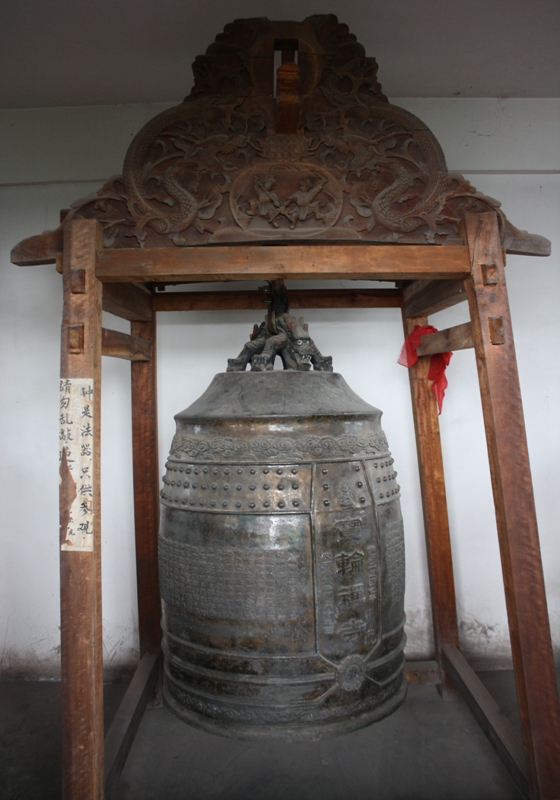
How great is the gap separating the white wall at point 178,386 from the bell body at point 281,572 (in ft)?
2.57

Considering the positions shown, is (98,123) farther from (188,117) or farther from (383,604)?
(383,604)

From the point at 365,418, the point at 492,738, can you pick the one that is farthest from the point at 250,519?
the point at 492,738

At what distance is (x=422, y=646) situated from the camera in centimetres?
248

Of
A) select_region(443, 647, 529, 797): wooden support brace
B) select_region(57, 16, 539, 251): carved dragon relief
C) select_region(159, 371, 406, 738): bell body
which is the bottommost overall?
select_region(443, 647, 529, 797): wooden support brace

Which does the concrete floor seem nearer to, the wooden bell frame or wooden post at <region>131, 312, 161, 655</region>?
the wooden bell frame

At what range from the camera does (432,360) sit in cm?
227

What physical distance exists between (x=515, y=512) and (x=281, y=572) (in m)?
0.74

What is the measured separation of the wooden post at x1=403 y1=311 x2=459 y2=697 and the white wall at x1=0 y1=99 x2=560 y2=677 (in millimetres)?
223

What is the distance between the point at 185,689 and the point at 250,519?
0.64 m

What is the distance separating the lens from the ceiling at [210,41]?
6.96 ft

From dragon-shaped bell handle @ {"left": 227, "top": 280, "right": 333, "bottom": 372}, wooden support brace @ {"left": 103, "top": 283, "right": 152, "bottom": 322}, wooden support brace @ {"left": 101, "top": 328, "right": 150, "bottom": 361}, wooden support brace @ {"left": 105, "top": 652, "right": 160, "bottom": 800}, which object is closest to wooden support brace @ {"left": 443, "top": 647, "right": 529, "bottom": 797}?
wooden support brace @ {"left": 105, "top": 652, "right": 160, "bottom": 800}

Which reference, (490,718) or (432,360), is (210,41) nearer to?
(432,360)

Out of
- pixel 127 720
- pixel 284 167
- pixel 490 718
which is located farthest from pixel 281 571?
pixel 284 167

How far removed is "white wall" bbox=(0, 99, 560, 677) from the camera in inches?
97.3
